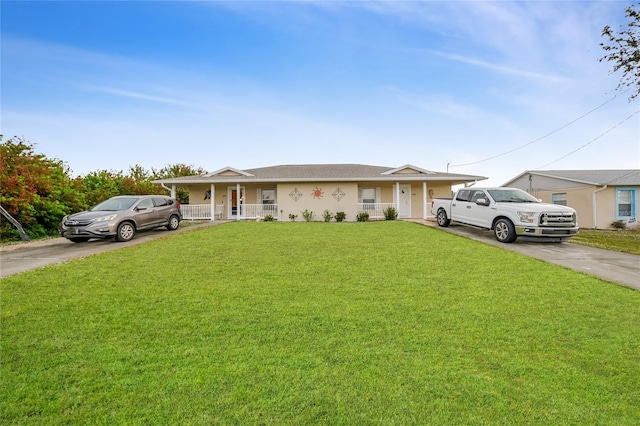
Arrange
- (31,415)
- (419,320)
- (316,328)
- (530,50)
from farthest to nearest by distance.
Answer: (530,50) → (419,320) → (316,328) → (31,415)

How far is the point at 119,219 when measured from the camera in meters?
11.9

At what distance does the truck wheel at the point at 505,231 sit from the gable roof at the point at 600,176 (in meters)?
14.4

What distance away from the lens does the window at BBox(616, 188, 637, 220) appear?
20.9 meters

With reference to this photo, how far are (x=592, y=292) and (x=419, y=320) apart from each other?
3699 mm

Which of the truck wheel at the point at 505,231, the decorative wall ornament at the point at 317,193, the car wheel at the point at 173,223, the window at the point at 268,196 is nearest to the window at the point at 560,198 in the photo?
the truck wheel at the point at 505,231

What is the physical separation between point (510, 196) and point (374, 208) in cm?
1013

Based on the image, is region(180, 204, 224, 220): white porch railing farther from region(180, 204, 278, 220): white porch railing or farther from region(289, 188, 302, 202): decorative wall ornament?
region(289, 188, 302, 202): decorative wall ornament

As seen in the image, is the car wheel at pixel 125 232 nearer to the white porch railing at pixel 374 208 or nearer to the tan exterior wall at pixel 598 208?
the white porch railing at pixel 374 208

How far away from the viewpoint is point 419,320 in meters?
4.21

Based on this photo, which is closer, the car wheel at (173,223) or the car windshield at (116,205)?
the car windshield at (116,205)

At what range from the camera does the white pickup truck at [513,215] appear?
10719mm

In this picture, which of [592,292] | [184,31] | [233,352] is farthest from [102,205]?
[592,292]

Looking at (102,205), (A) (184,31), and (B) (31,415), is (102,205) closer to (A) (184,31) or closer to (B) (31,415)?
(A) (184,31)

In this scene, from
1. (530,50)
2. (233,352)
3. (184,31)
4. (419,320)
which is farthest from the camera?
(530,50)
